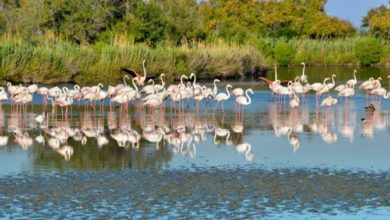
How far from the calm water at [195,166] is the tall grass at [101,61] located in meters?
11.8

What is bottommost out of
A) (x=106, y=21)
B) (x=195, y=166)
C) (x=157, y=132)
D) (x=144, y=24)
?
(x=195, y=166)

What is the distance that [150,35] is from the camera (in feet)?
155

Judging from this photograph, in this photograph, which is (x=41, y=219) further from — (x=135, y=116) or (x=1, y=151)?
(x=135, y=116)

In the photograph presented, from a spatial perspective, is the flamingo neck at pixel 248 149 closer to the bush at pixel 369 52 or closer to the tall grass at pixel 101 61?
the tall grass at pixel 101 61

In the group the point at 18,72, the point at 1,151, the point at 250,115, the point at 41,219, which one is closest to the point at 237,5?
the point at 18,72

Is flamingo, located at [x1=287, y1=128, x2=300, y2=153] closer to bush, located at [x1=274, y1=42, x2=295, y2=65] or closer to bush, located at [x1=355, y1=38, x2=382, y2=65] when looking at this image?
bush, located at [x1=274, y1=42, x2=295, y2=65]

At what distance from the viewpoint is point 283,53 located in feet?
195

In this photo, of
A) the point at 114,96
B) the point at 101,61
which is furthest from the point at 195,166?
the point at 101,61

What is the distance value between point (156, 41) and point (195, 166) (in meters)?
34.2

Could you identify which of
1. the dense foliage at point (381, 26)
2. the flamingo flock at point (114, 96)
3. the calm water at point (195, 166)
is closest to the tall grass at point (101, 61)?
the flamingo flock at point (114, 96)

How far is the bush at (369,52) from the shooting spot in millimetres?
59094

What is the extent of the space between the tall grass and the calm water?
1184 centimetres

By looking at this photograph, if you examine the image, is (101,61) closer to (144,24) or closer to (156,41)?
(144,24)

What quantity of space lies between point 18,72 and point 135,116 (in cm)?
1264
